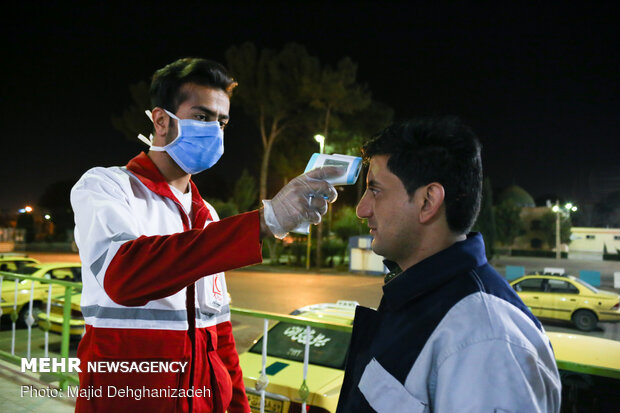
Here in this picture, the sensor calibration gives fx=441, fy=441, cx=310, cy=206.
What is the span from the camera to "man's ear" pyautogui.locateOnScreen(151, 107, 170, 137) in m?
1.94

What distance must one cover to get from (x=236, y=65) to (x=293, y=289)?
1816 cm

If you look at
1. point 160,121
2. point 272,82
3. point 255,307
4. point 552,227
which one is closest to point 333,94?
point 272,82

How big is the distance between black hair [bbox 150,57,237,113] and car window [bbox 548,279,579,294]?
12.8 m

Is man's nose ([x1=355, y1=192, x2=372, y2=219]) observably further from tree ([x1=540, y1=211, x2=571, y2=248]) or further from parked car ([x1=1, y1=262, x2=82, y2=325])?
tree ([x1=540, y1=211, x2=571, y2=248])

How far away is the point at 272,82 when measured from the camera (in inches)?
1145

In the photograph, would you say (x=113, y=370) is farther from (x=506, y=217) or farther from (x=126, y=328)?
(x=506, y=217)

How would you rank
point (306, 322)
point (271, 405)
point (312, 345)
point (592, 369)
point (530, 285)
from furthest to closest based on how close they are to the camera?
point (530, 285) → point (312, 345) → point (271, 405) → point (306, 322) → point (592, 369)

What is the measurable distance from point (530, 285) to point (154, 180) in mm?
12937

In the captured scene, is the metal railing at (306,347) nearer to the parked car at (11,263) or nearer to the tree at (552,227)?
the parked car at (11,263)

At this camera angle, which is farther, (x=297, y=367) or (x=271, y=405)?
(x=297, y=367)

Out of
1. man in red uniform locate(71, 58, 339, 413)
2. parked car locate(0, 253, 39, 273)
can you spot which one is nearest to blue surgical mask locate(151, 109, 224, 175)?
man in red uniform locate(71, 58, 339, 413)

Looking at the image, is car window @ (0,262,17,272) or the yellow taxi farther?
car window @ (0,262,17,272)

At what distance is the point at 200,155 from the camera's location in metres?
1.96

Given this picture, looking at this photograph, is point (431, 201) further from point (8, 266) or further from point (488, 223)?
point (488, 223)
